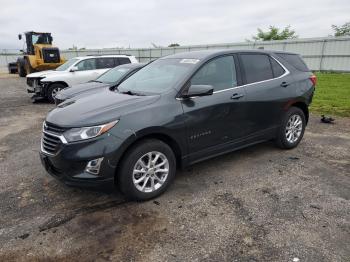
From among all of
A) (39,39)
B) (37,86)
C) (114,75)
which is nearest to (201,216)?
(114,75)

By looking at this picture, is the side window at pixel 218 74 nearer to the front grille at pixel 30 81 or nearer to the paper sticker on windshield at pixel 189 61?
the paper sticker on windshield at pixel 189 61

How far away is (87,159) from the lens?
3.35 m

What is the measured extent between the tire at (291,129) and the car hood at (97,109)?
252cm

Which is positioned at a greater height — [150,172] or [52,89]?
[52,89]

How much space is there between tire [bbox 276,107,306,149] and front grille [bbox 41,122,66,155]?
11.6 feet

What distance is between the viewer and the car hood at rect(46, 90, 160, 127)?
351 cm

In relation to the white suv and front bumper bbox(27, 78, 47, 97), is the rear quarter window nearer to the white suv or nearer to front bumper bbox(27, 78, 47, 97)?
the white suv

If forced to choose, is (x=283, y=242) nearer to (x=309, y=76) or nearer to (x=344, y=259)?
(x=344, y=259)

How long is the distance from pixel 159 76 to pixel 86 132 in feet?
5.09

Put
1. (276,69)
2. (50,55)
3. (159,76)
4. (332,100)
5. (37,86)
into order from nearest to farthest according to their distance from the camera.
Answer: (159,76)
(276,69)
(332,100)
(37,86)
(50,55)

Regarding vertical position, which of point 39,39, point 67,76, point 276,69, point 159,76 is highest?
point 39,39

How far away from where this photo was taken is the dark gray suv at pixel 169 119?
3.44 meters

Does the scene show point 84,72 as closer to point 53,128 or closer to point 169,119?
point 53,128

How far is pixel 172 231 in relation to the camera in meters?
3.21
